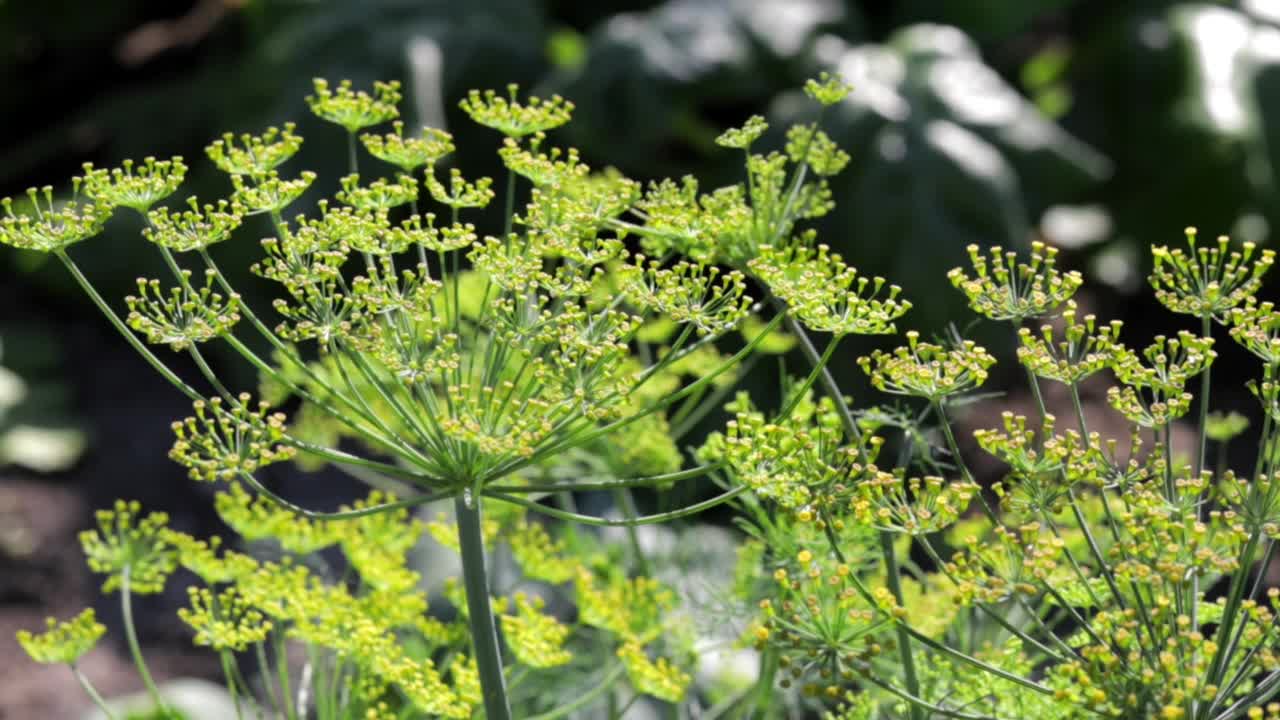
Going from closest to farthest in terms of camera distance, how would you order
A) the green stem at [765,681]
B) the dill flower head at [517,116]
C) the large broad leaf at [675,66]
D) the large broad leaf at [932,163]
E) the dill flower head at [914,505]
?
1. the dill flower head at [914,505]
2. the dill flower head at [517,116]
3. the green stem at [765,681]
4. the large broad leaf at [932,163]
5. the large broad leaf at [675,66]

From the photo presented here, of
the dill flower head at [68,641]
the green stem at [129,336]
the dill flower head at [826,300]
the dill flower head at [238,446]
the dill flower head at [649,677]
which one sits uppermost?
the green stem at [129,336]

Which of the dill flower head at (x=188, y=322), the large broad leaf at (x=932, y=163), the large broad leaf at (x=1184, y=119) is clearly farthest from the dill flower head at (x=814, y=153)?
the large broad leaf at (x=1184, y=119)

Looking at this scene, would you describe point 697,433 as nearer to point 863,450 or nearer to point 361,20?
point 863,450

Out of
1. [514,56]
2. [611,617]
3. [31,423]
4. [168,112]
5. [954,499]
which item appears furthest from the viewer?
[168,112]

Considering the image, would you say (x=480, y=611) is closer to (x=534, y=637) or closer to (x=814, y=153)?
(x=534, y=637)

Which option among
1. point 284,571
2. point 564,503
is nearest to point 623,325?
point 284,571

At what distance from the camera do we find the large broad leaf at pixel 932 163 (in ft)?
11.1

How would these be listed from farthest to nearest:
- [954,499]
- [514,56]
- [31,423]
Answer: [514,56], [31,423], [954,499]

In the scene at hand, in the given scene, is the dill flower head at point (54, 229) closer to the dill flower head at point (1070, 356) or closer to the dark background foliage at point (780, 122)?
the dill flower head at point (1070, 356)

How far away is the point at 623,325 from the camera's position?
3.50ft

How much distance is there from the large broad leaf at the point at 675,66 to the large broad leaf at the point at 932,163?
18 cm

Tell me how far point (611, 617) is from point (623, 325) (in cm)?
39

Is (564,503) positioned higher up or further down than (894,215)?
further down

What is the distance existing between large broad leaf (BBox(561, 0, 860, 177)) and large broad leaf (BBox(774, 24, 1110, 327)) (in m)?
0.18
